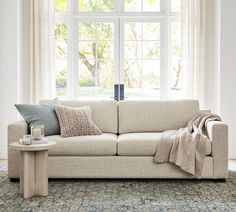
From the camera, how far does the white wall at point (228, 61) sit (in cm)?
599

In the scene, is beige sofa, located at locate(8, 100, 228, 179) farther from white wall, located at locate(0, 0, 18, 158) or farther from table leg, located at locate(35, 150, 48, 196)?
white wall, located at locate(0, 0, 18, 158)

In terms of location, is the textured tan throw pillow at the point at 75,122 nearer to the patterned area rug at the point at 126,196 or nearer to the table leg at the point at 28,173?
the patterned area rug at the point at 126,196

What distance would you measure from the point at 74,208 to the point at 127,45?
11.4 ft

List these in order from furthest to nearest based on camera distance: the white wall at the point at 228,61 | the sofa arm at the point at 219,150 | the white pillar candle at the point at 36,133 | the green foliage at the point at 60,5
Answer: the green foliage at the point at 60,5, the white wall at the point at 228,61, the sofa arm at the point at 219,150, the white pillar candle at the point at 36,133

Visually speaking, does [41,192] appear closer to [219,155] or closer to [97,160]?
[97,160]

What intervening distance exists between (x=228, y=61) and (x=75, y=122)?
8.13 feet

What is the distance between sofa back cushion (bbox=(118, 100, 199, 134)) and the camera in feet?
17.2

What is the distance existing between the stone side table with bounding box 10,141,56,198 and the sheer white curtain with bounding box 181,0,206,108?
2921 millimetres

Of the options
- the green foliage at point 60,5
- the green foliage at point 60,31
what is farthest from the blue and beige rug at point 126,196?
the green foliage at point 60,5

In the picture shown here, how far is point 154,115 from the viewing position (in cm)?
528

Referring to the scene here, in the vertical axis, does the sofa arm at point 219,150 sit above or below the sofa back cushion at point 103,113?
below

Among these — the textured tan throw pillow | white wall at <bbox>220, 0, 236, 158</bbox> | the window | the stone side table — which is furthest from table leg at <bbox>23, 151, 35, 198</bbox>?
white wall at <bbox>220, 0, 236, 158</bbox>

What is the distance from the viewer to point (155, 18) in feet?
21.4

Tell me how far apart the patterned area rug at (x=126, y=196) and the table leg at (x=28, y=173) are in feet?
0.30
